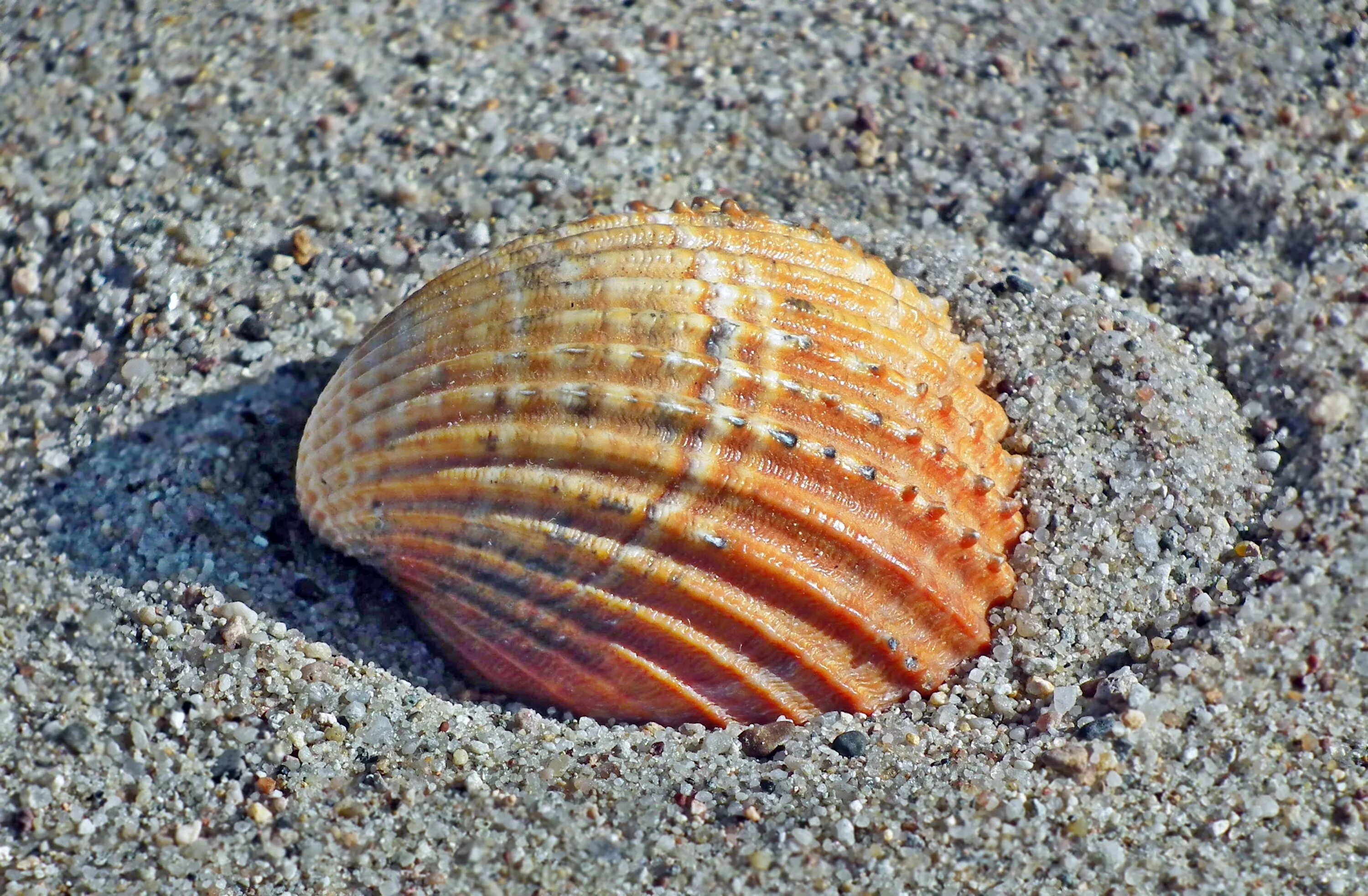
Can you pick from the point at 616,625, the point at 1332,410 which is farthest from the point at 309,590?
the point at 1332,410

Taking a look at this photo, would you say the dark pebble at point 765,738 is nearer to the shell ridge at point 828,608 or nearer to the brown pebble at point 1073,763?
the shell ridge at point 828,608

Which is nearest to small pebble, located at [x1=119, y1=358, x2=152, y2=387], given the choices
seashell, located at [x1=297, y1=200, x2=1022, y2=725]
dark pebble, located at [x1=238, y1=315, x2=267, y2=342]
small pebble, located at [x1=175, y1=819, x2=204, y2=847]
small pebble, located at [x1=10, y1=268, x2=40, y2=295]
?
dark pebble, located at [x1=238, y1=315, x2=267, y2=342]

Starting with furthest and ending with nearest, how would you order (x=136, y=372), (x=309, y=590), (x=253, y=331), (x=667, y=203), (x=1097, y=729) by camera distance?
(x=667, y=203)
(x=253, y=331)
(x=136, y=372)
(x=309, y=590)
(x=1097, y=729)

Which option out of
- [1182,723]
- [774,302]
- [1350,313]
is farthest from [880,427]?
[1350,313]

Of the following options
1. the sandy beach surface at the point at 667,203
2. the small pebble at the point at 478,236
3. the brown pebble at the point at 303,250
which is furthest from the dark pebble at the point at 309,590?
the small pebble at the point at 478,236

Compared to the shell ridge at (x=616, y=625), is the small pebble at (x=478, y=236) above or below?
above

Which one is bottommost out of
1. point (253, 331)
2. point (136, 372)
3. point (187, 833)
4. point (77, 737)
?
point (77, 737)

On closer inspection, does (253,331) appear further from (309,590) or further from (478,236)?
(309,590)
